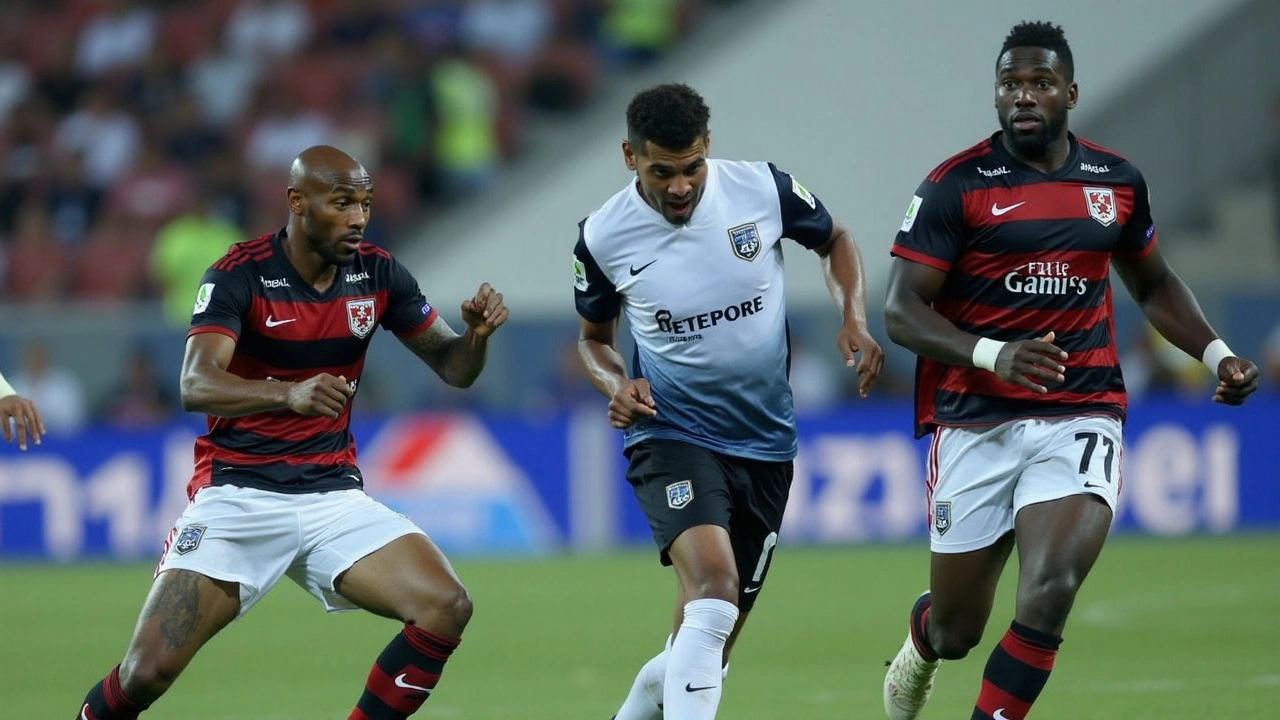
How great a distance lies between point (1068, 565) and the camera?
6.64m

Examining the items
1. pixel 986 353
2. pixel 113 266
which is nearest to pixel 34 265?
pixel 113 266

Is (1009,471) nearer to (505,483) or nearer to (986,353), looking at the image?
(986,353)

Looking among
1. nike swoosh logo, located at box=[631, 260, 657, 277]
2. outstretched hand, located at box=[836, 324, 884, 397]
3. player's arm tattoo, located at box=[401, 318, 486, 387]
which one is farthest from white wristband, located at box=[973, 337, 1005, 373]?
player's arm tattoo, located at box=[401, 318, 486, 387]

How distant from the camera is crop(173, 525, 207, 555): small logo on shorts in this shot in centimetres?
712

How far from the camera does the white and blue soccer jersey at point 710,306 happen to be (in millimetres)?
7250

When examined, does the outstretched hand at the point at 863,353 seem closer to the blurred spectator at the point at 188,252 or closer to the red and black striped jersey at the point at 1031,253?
the red and black striped jersey at the point at 1031,253

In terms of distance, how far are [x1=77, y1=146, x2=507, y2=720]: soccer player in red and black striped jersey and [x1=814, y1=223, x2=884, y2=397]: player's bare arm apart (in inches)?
51.3

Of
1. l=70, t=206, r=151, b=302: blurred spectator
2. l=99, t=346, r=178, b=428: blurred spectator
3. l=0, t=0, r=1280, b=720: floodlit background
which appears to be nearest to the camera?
l=0, t=0, r=1280, b=720: floodlit background

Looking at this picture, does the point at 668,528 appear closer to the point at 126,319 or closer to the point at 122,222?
the point at 126,319

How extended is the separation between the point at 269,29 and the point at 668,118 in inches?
670

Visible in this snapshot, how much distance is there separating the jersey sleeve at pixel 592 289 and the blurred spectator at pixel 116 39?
17.3m

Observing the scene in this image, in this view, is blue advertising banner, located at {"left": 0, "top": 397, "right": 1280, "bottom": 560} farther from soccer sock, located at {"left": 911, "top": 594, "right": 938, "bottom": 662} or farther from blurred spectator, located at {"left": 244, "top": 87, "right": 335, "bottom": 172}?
soccer sock, located at {"left": 911, "top": 594, "right": 938, "bottom": 662}

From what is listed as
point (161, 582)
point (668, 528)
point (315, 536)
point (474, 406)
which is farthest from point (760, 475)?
point (474, 406)

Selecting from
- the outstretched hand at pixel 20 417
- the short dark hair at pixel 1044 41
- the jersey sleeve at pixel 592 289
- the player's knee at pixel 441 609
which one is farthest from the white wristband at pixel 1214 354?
the outstretched hand at pixel 20 417
